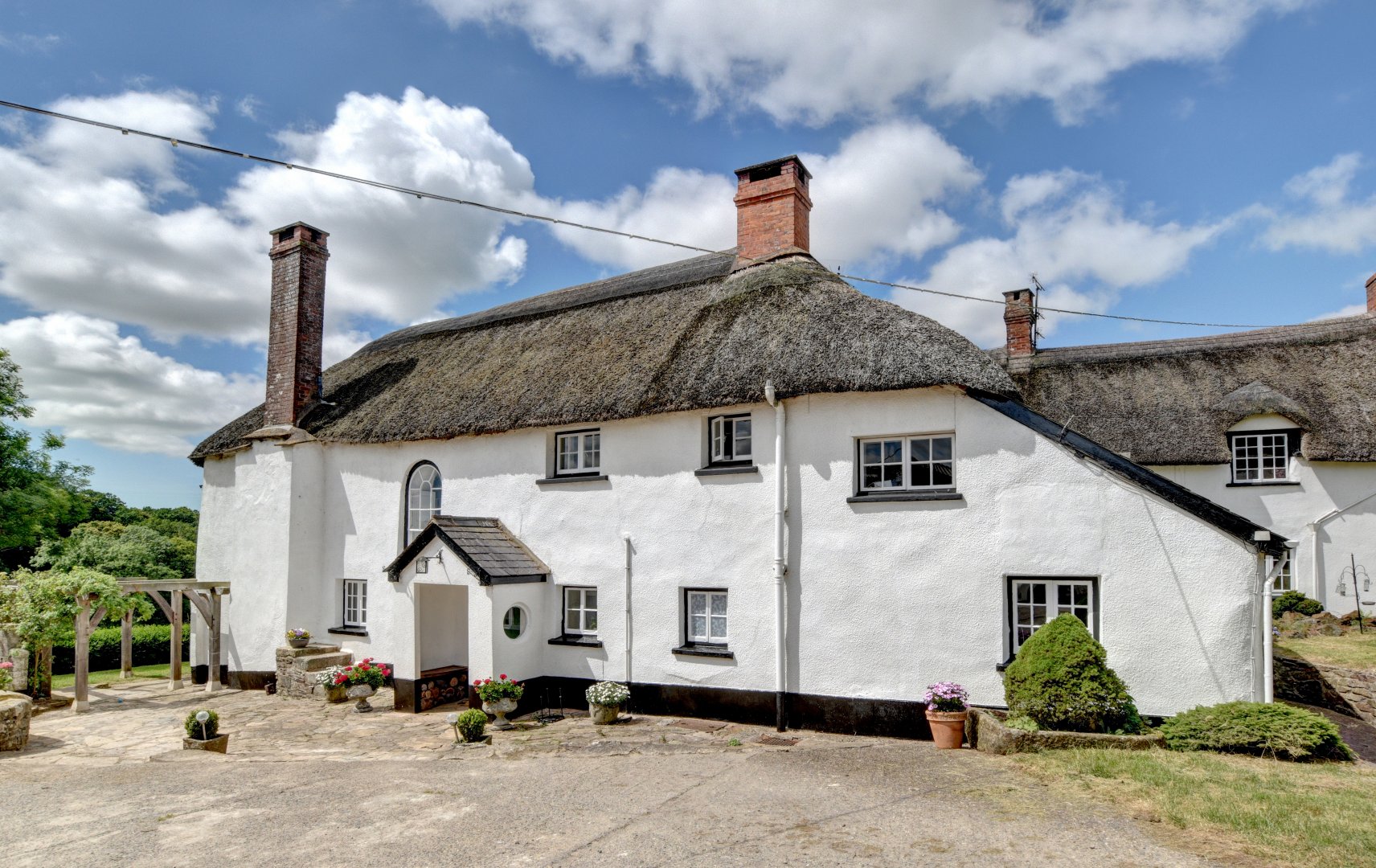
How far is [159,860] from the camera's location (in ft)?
21.1

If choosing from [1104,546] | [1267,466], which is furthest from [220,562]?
[1267,466]

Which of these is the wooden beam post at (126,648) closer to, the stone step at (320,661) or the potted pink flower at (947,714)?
the stone step at (320,661)

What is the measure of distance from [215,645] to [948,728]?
14.6 m

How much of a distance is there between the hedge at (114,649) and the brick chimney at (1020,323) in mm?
24279

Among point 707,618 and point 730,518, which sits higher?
point 730,518

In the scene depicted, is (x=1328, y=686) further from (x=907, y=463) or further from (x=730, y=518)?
(x=730, y=518)

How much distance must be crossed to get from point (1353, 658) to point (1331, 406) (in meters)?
7.08

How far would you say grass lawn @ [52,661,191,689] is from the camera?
63.1 feet

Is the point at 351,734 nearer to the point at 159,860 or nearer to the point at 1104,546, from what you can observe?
the point at 159,860

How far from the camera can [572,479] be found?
1321 cm

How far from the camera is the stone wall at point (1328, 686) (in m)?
12.4

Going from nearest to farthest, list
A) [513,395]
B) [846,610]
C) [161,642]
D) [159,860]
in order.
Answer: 1. [159,860]
2. [846,610]
3. [513,395]
4. [161,642]

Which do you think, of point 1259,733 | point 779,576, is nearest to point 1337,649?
point 1259,733

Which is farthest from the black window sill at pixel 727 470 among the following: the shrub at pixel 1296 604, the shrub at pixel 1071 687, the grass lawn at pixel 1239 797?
the shrub at pixel 1296 604
